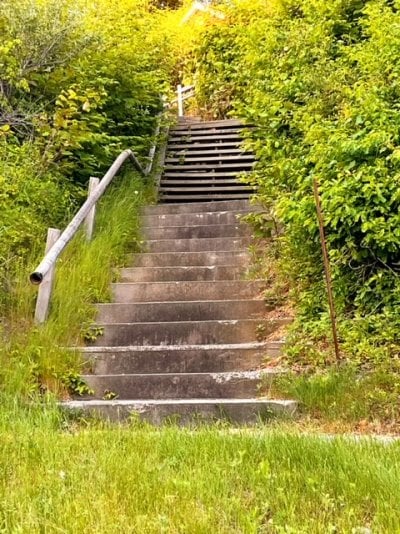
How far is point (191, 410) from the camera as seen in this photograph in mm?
3748

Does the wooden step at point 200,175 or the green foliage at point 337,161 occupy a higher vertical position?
the green foliage at point 337,161

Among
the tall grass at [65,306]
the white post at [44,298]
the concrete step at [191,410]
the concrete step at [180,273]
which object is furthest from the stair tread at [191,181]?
the concrete step at [191,410]

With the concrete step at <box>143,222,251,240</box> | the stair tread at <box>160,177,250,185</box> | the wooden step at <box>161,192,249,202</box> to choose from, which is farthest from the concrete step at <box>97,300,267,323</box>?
the stair tread at <box>160,177,250,185</box>

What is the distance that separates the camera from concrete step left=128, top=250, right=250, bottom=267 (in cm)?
603

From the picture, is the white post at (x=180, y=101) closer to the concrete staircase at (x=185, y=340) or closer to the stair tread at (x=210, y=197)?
the stair tread at (x=210, y=197)

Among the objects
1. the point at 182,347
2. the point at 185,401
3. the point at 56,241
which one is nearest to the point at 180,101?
the point at 56,241

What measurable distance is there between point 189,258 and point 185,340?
151cm

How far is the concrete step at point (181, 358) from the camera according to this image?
442 centimetres

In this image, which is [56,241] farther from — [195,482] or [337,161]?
[195,482]

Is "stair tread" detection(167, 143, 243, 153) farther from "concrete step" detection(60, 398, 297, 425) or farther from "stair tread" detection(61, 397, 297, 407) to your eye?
"concrete step" detection(60, 398, 297, 425)

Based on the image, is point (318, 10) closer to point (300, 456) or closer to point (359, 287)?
point (359, 287)

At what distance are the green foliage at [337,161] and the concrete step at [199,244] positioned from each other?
63cm

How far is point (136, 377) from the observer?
4297 millimetres

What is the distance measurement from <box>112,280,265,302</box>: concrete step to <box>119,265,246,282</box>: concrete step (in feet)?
0.88
